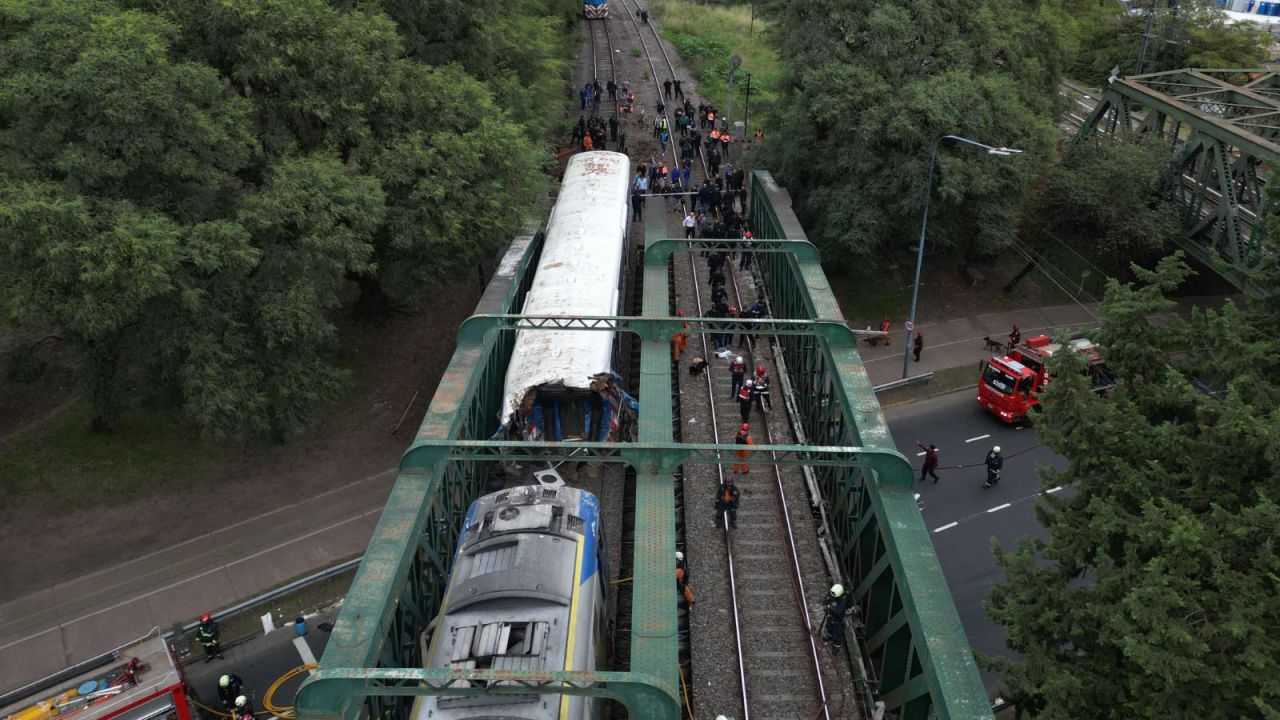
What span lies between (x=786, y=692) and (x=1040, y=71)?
2933 centimetres

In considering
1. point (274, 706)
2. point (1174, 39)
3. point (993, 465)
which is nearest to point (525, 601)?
point (274, 706)

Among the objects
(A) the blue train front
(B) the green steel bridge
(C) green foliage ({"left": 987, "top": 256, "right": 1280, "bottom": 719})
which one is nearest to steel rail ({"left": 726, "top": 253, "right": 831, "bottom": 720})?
(B) the green steel bridge

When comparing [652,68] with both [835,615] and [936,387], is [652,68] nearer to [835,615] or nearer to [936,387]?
[936,387]

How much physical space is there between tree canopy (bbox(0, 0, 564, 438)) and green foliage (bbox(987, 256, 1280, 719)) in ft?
57.3

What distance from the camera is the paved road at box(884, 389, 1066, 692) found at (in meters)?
21.6

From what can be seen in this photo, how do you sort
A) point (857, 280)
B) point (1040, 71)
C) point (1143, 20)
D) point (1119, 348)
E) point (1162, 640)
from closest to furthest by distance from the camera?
point (1162, 640) < point (1119, 348) < point (1040, 71) < point (857, 280) < point (1143, 20)

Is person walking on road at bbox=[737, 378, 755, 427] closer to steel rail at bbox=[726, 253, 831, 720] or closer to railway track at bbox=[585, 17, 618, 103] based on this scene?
steel rail at bbox=[726, 253, 831, 720]

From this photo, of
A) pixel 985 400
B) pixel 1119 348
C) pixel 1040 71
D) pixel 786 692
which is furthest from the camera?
pixel 1040 71

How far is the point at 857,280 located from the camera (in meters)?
36.9

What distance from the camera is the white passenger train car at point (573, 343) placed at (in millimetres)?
18688

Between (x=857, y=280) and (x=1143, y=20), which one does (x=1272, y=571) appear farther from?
(x=1143, y=20)

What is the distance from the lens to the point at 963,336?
112 ft

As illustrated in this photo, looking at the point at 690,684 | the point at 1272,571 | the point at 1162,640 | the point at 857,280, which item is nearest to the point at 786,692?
the point at 690,684

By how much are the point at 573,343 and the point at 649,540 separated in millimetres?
7077
